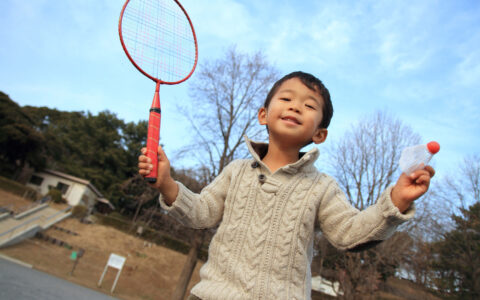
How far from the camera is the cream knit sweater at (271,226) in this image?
1707mm

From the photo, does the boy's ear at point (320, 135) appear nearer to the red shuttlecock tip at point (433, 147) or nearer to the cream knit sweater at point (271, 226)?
the cream knit sweater at point (271, 226)

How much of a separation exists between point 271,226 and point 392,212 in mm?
689

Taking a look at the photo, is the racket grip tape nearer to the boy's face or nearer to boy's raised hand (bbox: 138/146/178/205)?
boy's raised hand (bbox: 138/146/178/205)

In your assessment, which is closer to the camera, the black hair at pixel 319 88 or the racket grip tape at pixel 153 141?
the racket grip tape at pixel 153 141

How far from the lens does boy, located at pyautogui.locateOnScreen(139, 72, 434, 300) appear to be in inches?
66.4

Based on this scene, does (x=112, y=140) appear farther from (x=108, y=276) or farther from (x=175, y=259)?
(x=108, y=276)

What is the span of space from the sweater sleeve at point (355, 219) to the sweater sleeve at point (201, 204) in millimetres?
674

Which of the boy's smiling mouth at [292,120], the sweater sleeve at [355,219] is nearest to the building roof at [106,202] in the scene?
the boy's smiling mouth at [292,120]

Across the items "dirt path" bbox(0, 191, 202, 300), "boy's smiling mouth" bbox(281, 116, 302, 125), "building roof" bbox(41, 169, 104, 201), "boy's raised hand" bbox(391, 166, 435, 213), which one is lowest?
"dirt path" bbox(0, 191, 202, 300)

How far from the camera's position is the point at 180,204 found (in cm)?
188

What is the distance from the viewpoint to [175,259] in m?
23.6

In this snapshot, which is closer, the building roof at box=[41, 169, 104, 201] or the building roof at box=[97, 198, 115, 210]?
the building roof at box=[41, 169, 104, 201]

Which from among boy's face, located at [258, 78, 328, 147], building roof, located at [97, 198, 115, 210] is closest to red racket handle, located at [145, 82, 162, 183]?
boy's face, located at [258, 78, 328, 147]

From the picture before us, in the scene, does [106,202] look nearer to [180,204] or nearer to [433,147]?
[180,204]
